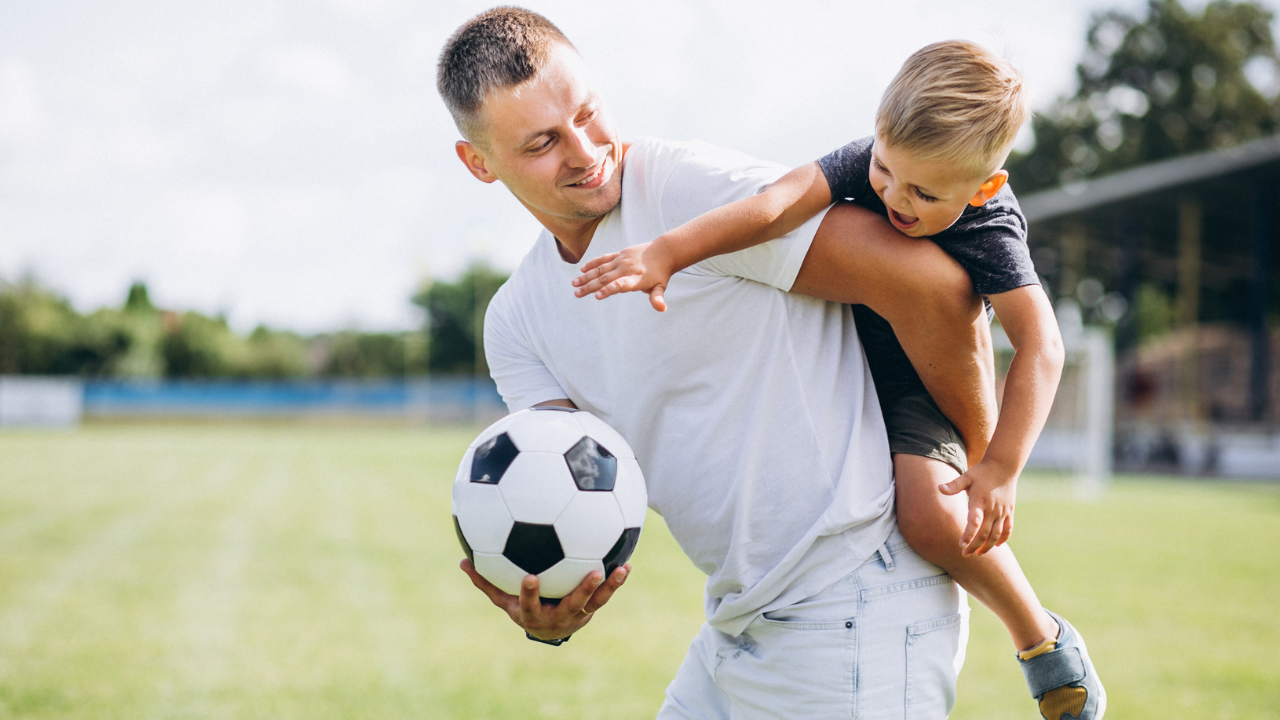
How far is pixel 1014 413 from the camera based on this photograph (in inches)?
78.8

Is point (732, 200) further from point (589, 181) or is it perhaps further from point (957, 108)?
point (957, 108)

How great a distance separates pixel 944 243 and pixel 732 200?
464 mm

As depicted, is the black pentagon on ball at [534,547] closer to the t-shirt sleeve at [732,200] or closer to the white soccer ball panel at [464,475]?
the white soccer ball panel at [464,475]

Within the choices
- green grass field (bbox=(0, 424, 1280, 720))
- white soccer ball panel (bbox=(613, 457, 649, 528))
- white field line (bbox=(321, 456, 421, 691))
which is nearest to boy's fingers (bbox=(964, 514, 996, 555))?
white soccer ball panel (bbox=(613, 457, 649, 528))

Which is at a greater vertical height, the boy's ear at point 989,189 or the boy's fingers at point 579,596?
the boy's ear at point 989,189

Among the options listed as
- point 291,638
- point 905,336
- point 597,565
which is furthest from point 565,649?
point 905,336

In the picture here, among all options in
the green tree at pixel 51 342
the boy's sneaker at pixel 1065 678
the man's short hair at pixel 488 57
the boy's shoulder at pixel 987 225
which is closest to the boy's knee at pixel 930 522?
the boy's sneaker at pixel 1065 678

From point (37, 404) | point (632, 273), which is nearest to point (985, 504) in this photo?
point (632, 273)

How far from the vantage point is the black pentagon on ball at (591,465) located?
2.12 m

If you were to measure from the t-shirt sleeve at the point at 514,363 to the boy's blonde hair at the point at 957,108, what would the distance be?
1.00 metres

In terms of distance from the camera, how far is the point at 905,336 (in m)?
1.97

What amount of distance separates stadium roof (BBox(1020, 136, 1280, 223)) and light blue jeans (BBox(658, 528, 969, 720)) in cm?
2281

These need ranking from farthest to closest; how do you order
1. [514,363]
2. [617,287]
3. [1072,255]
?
[1072,255], [514,363], [617,287]

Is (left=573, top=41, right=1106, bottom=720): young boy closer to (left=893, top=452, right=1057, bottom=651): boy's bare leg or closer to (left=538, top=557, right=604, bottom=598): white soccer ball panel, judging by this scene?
(left=893, top=452, right=1057, bottom=651): boy's bare leg
